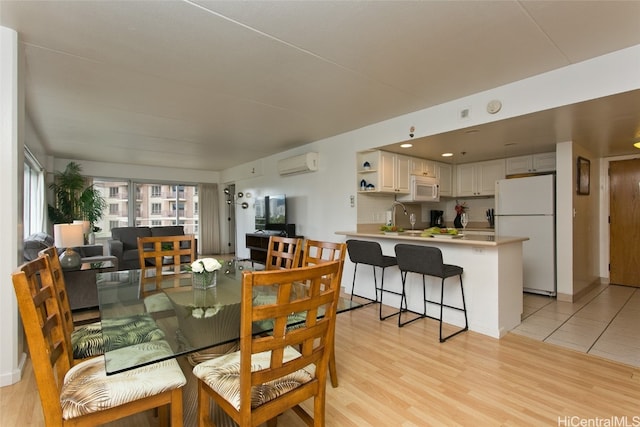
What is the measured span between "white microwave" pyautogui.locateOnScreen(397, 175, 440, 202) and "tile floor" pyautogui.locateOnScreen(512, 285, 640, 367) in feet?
6.53

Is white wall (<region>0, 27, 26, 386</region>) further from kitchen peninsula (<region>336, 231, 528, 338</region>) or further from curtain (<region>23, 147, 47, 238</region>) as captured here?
kitchen peninsula (<region>336, 231, 528, 338</region>)

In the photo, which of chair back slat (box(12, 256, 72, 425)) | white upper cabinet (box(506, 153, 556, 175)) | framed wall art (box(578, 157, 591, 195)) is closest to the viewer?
chair back slat (box(12, 256, 72, 425))

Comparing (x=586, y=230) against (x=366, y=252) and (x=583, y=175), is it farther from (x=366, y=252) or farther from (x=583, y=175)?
(x=366, y=252)

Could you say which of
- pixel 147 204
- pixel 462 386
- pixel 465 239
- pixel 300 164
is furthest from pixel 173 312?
pixel 147 204

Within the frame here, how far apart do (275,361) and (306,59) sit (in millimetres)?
2246

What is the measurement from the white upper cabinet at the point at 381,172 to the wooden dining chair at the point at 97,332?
3409 millimetres

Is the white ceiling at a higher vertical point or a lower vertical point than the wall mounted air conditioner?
higher

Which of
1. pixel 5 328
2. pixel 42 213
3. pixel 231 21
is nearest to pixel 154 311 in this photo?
pixel 5 328

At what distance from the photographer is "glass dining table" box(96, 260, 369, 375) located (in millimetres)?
1327

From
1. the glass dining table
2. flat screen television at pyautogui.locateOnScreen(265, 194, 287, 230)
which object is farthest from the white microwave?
the glass dining table

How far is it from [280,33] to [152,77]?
1401mm

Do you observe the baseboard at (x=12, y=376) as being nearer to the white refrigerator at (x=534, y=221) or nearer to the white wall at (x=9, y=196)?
the white wall at (x=9, y=196)

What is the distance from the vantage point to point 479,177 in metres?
5.61

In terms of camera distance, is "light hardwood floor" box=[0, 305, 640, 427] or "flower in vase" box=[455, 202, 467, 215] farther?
"flower in vase" box=[455, 202, 467, 215]
